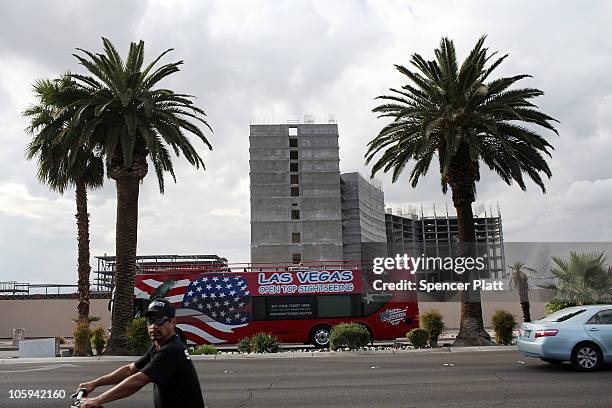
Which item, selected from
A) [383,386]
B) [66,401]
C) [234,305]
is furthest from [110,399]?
[234,305]

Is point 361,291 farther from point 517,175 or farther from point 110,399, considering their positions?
point 110,399

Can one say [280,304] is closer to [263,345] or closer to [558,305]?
[263,345]

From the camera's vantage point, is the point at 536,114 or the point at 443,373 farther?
the point at 536,114

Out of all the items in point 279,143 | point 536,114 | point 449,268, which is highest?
point 279,143

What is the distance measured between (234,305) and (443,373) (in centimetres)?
1304

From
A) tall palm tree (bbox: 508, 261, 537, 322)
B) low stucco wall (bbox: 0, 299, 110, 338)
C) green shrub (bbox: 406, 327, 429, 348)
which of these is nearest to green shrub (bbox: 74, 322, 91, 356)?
green shrub (bbox: 406, 327, 429, 348)

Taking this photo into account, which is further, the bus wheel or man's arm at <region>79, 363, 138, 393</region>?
the bus wheel

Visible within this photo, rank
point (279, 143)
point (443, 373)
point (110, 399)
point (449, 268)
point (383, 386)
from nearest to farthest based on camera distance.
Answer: point (110, 399), point (383, 386), point (443, 373), point (449, 268), point (279, 143)

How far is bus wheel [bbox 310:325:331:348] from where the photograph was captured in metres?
25.5

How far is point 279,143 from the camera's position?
89.2 m

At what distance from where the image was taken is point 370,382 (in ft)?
43.2

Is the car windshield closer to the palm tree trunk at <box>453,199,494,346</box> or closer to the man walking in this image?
the palm tree trunk at <box>453,199,494,346</box>

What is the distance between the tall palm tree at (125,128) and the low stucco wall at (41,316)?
24398mm

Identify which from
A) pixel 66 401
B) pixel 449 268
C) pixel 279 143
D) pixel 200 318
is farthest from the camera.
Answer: pixel 279 143
